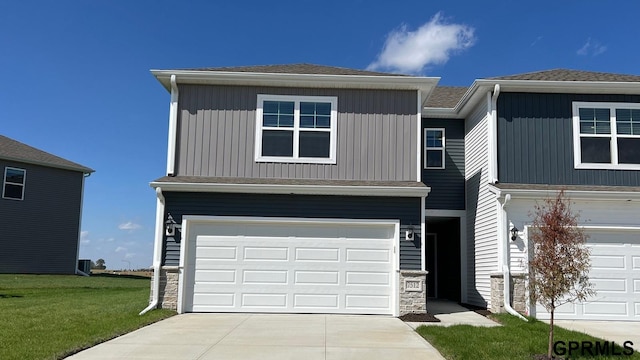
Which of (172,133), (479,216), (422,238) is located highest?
(172,133)

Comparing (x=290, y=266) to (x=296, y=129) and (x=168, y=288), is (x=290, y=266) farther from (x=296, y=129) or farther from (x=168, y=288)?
(x=296, y=129)

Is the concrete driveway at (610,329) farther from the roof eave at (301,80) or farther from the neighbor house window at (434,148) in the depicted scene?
the roof eave at (301,80)

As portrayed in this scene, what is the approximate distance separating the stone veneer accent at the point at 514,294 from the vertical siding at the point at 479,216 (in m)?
0.45

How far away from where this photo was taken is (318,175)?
11.8 metres

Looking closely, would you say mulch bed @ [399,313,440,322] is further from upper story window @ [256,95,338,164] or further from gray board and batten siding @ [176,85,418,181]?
upper story window @ [256,95,338,164]

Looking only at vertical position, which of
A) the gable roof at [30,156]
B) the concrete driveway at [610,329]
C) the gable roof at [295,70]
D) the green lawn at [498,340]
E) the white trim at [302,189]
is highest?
the gable roof at [295,70]

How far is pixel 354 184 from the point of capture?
11.4m

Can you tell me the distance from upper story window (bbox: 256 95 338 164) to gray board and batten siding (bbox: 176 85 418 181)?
5.5 inches

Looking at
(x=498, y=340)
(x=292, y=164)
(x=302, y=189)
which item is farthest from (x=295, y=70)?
(x=498, y=340)

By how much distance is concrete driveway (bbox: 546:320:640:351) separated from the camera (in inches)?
343

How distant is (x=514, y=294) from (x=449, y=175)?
4.17m

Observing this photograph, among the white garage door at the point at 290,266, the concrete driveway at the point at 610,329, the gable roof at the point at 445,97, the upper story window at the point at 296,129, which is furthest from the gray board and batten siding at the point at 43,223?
the concrete driveway at the point at 610,329
